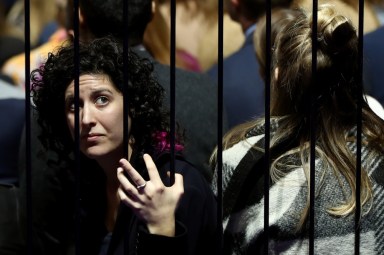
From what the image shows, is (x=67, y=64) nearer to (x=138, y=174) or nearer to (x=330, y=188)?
(x=138, y=174)

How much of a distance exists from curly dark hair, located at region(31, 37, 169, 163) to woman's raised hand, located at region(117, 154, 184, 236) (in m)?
0.33

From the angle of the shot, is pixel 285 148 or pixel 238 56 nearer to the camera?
pixel 285 148

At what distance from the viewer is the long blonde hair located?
361 cm

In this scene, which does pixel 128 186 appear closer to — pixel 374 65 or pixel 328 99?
pixel 328 99

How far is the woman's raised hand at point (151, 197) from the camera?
3.29 meters

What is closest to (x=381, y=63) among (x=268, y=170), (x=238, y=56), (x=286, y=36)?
(x=238, y=56)

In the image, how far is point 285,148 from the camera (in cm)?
367

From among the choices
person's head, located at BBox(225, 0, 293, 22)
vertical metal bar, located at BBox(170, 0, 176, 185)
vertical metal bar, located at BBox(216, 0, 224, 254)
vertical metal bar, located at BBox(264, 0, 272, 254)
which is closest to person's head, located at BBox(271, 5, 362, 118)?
vertical metal bar, located at BBox(264, 0, 272, 254)

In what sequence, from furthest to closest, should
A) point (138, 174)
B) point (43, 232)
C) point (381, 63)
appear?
point (381, 63)
point (43, 232)
point (138, 174)

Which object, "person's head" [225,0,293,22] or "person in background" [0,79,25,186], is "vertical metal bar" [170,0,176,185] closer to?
"person in background" [0,79,25,186]

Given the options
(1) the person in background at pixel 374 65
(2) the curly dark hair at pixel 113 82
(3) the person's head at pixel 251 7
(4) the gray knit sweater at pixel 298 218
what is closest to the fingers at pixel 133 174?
(2) the curly dark hair at pixel 113 82

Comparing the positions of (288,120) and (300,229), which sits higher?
(288,120)

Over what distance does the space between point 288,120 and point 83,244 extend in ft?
2.45

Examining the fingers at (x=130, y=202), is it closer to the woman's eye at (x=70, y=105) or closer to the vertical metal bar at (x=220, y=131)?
the vertical metal bar at (x=220, y=131)
